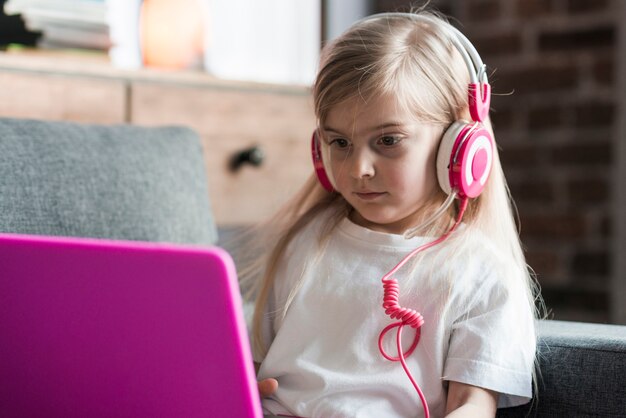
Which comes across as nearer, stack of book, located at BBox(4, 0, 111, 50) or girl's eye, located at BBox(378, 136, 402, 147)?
girl's eye, located at BBox(378, 136, 402, 147)

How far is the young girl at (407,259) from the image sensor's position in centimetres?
98

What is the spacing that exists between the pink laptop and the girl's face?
0.38 metres

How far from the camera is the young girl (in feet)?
3.21

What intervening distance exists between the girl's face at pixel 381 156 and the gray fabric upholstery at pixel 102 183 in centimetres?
35

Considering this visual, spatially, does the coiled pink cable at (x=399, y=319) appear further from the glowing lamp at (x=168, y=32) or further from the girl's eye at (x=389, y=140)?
the glowing lamp at (x=168, y=32)

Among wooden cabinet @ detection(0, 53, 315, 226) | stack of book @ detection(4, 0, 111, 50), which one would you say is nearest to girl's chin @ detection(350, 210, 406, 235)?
wooden cabinet @ detection(0, 53, 315, 226)

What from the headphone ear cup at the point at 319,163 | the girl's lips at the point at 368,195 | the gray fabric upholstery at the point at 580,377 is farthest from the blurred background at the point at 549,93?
the gray fabric upholstery at the point at 580,377

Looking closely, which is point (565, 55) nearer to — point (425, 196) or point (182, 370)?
point (425, 196)

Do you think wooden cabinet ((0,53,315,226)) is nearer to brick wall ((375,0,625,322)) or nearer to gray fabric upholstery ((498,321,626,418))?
brick wall ((375,0,625,322))

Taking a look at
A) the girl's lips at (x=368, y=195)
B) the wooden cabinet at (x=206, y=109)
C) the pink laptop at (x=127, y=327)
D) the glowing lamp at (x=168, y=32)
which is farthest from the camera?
the glowing lamp at (x=168, y=32)

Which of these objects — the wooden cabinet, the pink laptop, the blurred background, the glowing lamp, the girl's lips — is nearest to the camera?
the pink laptop

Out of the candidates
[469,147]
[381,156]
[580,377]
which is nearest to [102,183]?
[381,156]

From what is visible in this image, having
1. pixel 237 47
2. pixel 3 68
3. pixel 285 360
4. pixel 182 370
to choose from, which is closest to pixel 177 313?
pixel 182 370

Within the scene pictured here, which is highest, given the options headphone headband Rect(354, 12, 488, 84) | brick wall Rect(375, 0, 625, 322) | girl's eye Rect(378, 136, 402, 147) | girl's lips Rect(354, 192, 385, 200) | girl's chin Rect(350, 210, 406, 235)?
headphone headband Rect(354, 12, 488, 84)
